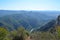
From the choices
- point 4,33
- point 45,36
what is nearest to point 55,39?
point 45,36

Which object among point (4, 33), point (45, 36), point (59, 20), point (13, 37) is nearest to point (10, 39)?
point (13, 37)

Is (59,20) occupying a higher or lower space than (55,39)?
lower

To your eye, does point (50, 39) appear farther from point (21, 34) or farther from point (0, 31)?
point (0, 31)

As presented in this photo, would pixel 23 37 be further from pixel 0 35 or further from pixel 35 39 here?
pixel 0 35

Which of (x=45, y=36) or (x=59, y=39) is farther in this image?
(x=45, y=36)

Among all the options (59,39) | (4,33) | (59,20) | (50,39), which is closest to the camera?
(59,39)

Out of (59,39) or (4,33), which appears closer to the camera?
(59,39)

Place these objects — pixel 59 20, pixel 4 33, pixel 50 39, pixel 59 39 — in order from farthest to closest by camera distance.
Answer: pixel 59 20, pixel 4 33, pixel 50 39, pixel 59 39

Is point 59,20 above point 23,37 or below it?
below
